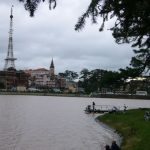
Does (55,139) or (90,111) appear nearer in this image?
(55,139)

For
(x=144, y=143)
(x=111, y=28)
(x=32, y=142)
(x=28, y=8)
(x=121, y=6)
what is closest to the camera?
(x=28, y=8)

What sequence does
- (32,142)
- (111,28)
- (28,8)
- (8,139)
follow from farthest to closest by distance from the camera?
(8,139)
(32,142)
(111,28)
(28,8)

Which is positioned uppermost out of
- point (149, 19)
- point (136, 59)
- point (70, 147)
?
point (136, 59)

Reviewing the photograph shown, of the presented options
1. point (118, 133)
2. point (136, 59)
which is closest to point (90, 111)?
point (118, 133)

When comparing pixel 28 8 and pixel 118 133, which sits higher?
pixel 28 8

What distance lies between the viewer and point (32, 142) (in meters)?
47.2

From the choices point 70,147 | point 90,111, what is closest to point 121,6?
point 70,147

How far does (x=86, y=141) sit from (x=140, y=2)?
44.5 meters

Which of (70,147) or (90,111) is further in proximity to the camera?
(90,111)

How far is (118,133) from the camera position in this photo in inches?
2034

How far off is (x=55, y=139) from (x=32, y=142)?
3.98 m

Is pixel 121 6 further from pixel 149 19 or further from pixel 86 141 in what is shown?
pixel 86 141

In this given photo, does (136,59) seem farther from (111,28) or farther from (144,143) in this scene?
(111,28)

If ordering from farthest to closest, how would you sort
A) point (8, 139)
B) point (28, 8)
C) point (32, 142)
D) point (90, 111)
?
point (90, 111)
point (8, 139)
point (32, 142)
point (28, 8)
